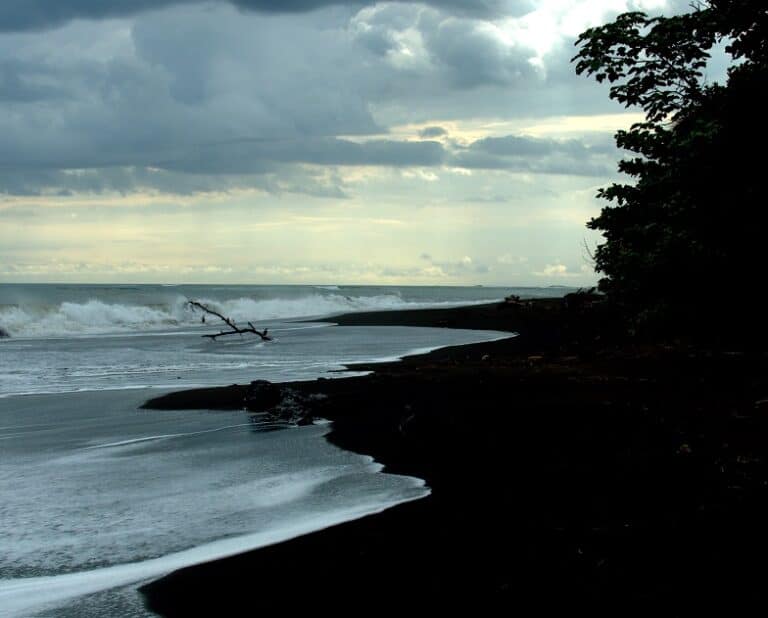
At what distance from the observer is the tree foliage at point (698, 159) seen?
13.5m

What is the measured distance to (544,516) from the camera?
6.95 metres

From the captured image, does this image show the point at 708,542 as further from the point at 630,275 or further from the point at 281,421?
the point at 630,275

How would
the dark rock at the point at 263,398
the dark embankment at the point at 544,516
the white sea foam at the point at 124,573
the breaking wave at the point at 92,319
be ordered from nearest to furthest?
the dark embankment at the point at 544,516, the white sea foam at the point at 124,573, the dark rock at the point at 263,398, the breaking wave at the point at 92,319

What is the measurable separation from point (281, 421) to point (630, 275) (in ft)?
27.7

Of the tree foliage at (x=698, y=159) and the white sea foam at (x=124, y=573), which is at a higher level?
the tree foliage at (x=698, y=159)

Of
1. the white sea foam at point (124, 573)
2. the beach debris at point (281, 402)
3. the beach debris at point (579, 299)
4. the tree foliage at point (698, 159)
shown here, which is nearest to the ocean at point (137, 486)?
the white sea foam at point (124, 573)

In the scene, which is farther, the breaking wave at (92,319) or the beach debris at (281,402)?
the breaking wave at (92,319)

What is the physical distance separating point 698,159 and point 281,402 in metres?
7.92

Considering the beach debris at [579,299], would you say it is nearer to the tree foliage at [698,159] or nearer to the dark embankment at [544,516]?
the tree foliage at [698,159]

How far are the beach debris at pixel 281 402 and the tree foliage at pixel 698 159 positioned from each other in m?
7.10

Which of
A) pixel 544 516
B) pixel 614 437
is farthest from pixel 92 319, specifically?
pixel 544 516

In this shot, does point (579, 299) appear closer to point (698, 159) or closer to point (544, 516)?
point (698, 159)

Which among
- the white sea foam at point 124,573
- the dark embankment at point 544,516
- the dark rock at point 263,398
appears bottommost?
the white sea foam at point 124,573

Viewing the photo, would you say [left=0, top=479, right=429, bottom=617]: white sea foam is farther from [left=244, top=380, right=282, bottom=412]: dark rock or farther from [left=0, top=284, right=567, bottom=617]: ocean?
[left=244, top=380, right=282, bottom=412]: dark rock
